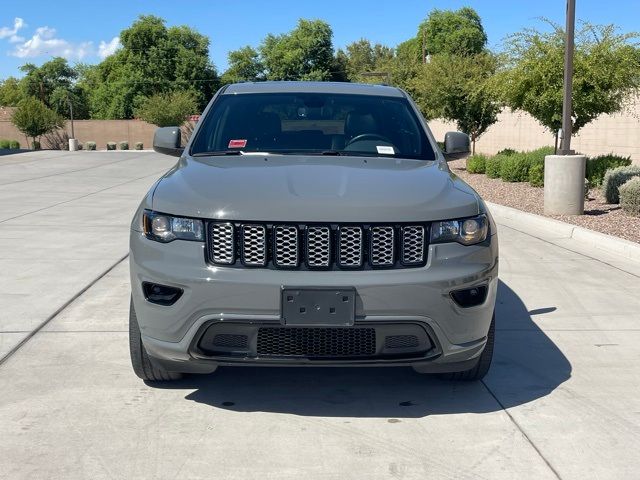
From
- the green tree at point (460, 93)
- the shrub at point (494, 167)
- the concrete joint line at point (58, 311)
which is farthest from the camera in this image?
the green tree at point (460, 93)

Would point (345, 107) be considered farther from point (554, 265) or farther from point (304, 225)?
point (554, 265)

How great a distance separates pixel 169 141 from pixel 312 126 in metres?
1.10

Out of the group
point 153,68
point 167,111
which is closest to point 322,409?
point 167,111

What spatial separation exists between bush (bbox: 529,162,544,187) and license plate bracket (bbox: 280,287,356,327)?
14.5 meters

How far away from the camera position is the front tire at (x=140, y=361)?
4.29 m

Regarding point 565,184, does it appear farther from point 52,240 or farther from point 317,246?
point 317,246

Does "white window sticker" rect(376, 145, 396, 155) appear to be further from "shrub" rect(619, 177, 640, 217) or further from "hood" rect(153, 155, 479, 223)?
"shrub" rect(619, 177, 640, 217)

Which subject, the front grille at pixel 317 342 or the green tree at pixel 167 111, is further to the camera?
the green tree at pixel 167 111

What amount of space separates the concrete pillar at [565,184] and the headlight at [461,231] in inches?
346

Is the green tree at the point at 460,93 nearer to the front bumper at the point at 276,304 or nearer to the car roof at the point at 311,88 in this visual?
the car roof at the point at 311,88

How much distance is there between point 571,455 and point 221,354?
5.73 ft

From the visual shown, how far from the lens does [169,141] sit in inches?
224

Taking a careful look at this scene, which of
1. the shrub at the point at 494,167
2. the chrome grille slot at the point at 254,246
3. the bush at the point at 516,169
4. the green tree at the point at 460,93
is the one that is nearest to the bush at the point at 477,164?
the shrub at the point at 494,167

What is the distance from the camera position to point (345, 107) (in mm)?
5543
